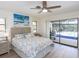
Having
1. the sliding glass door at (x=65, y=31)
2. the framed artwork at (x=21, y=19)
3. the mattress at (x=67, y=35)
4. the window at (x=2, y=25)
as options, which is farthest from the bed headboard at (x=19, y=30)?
the mattress at (x=67, y=35)

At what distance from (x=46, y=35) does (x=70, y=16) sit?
2977mm

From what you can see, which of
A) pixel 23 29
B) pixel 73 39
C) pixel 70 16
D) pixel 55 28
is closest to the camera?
pixel 70 16

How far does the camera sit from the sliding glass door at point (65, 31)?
622cm

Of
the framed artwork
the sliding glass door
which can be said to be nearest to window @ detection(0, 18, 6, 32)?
the framed artwork

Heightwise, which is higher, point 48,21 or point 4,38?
point 48,21

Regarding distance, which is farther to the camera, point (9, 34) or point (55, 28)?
point (55, 28)

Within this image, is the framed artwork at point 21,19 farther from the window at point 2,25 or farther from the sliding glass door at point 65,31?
the sliding glass door at point 65,31

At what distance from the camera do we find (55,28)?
743 cm

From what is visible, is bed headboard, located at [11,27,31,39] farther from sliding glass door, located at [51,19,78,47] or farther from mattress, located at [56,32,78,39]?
mattress, located at [56,32,78,39]

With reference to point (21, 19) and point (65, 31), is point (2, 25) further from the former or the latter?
point (65, 31)

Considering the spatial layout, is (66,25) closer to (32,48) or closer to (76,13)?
(76,13)

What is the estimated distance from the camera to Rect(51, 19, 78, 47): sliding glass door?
622 centimetres

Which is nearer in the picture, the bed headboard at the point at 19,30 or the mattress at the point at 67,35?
the bed headboard at the point at 19,30

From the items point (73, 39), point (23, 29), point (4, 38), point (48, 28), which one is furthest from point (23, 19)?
point (73, 39)
